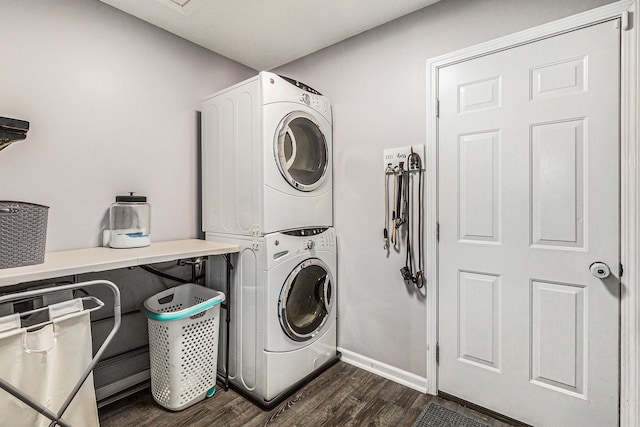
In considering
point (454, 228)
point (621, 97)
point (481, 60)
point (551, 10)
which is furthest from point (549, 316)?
point (551, 10)

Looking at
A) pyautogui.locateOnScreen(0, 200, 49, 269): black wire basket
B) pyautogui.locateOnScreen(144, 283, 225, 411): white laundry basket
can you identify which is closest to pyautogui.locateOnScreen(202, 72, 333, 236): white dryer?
pyautogui.locateOnScreen(144, 283, 225, 411): white laundry basket

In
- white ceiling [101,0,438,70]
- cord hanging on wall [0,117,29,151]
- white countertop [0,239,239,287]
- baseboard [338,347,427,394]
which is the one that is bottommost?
baseboard [338,347,427,394]

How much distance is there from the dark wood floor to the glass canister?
945 mm

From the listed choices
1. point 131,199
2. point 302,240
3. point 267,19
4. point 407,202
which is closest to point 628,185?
point 407,202

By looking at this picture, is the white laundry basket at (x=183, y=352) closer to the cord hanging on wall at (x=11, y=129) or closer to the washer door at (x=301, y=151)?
the washer door at (x=301, y=151)

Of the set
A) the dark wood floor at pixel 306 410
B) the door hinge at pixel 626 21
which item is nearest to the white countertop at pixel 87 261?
the dark wood floor at pixel 306 410

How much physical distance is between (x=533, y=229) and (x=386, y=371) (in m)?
1.29

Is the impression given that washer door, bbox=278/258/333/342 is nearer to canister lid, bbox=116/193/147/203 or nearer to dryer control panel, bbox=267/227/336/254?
dryer control panel, bbox=267/227/336/254

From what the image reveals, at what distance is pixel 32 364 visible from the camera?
1.17 m

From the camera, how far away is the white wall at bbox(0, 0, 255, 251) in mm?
1591

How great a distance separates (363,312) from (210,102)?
6.09 ft

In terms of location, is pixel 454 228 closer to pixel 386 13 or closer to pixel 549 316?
pixel 549 316

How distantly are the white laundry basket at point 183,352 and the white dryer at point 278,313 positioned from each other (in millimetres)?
159

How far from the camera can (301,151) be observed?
6.90 ft
